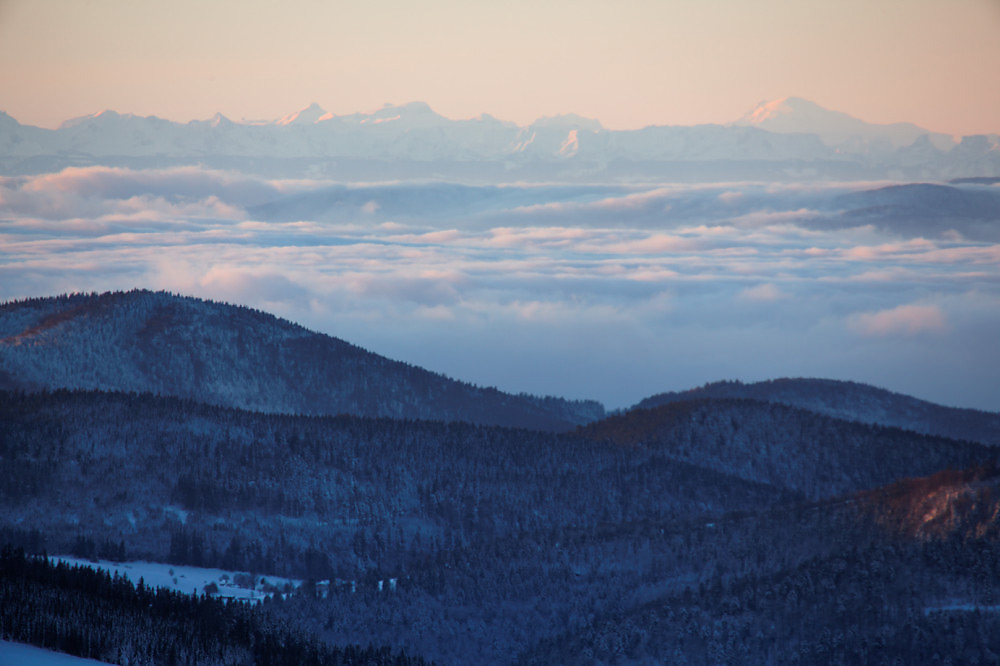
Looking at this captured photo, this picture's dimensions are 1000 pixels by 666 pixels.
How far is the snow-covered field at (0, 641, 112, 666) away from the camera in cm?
9162

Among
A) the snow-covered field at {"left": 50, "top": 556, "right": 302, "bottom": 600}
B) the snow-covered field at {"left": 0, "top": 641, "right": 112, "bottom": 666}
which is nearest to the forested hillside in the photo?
the snow-covered field at {"left": 50, "top": 556, "right": 302, "bottom": 600}

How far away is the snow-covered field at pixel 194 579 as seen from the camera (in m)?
141

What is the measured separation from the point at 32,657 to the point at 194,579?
186 ft

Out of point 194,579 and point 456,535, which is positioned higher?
point 456,535

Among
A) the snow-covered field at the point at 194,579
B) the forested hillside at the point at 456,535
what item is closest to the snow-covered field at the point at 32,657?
Result: the forested hillside at the point at 456,535

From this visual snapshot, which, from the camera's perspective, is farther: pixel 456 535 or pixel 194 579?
pixel 456 535

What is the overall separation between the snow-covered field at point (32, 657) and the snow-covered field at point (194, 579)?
1488 inches

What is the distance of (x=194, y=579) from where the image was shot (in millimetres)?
150500

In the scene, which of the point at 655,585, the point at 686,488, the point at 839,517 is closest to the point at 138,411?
the point at 686,488

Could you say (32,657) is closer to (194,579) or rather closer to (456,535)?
(194,579)

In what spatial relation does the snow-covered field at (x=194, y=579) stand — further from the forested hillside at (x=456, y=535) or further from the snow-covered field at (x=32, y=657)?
the snow-covered field at (x=32, y=657)

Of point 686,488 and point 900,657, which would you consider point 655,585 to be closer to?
point 900,657

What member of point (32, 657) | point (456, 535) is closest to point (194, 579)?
point (456, 535)

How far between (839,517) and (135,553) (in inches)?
3299
